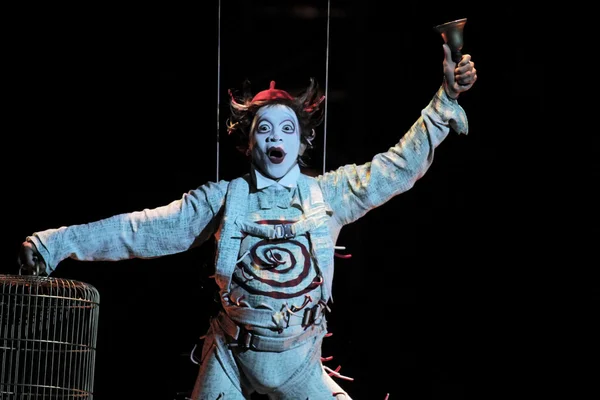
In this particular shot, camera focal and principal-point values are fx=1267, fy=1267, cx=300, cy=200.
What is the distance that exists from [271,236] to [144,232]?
0.34 meters

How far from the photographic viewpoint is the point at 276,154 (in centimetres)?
333

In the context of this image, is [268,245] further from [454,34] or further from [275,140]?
[454,34]

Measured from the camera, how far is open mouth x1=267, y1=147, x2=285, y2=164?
10.9ft

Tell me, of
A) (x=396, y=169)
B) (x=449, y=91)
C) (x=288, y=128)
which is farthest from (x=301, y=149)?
(x=449, y=91)

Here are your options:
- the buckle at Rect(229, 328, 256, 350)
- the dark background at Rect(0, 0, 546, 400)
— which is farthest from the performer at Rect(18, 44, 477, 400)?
the dark background at Rect(0, 0, 546, 400)

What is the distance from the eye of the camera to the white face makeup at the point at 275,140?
10.9 ft

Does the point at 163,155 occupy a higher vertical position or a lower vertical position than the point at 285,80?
lower

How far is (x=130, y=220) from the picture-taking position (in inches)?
131

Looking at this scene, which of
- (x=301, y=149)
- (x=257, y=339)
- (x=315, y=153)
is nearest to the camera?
(x=257, y=339)

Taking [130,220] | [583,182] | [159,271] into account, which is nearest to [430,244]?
[583,182]

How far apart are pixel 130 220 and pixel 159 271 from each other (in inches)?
29.8

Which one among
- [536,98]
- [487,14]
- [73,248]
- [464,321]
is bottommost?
[464,321]

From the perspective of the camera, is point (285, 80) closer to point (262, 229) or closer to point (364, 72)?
point (364, 72)

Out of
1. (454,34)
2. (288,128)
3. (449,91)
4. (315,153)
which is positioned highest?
Answer: (454,34)
